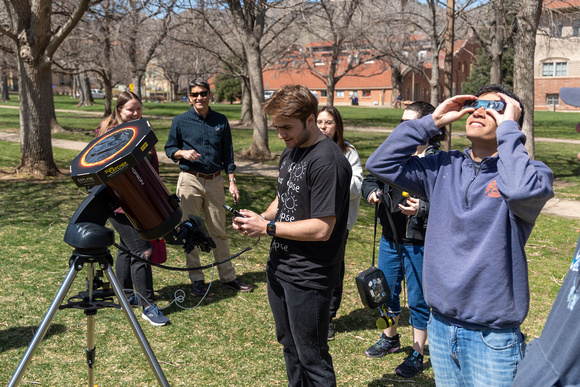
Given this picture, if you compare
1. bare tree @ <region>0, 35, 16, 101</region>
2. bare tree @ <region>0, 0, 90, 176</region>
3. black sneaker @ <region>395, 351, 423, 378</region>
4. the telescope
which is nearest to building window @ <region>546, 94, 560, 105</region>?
bare tree @ <region>0, 35, 16, 101</region>

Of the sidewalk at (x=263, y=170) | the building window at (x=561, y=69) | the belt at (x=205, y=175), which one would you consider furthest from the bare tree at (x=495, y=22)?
the building window at (x=561, y=69)

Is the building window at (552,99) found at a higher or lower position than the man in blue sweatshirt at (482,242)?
higher

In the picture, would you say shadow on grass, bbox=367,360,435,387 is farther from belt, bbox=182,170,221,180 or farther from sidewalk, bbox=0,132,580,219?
sidewalk, bbox=0,132,580,219

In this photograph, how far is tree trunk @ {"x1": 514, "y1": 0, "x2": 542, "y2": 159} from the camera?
489 inches

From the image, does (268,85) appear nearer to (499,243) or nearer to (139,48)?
(139,48)

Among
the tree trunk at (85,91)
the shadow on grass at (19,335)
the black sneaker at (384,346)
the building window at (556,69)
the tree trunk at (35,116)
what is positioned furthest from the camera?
the building window at (556,69)

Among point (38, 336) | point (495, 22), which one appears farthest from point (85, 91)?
point (38, 336)

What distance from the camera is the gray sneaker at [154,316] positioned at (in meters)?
4.74

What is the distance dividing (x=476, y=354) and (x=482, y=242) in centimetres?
49

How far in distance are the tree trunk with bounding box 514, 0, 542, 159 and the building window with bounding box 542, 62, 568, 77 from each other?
137ft

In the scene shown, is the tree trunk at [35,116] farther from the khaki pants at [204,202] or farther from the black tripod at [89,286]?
the black tripod at [89,286]

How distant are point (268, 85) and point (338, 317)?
214 ft

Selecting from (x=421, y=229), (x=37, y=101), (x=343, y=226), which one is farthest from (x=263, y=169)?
(x=343, y=226)

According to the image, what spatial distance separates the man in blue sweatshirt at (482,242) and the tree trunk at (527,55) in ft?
36.1
